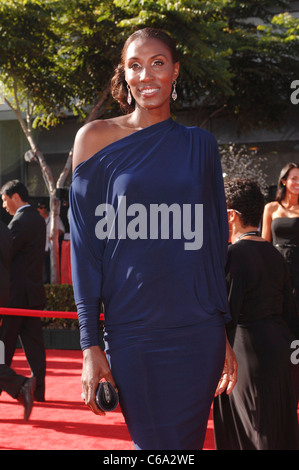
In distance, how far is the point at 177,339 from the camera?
6.10 feet

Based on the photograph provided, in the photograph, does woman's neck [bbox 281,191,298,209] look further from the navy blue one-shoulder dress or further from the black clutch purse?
the black clutch purse

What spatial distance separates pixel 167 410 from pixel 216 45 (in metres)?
12.8

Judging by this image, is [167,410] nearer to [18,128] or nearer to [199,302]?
[199,302]

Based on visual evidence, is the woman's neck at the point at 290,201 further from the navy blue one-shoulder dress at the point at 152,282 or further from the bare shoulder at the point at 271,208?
the navy blue one-shoulder dress at the point at 152,282

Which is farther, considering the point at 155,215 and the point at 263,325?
the point at 263,325

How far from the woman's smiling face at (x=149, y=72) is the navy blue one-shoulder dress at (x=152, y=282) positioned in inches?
6.1

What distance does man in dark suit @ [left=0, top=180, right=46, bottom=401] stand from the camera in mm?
6512

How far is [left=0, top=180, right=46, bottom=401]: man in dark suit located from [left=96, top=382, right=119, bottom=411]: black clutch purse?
15.7ft

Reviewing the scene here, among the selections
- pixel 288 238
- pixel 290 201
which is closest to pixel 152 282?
pixel 288 238

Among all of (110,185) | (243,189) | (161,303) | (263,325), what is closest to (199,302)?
(161,303)

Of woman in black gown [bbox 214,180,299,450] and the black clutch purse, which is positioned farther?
woman in black gown [bbox 214,180,299,450]

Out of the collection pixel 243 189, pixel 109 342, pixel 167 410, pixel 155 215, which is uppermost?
pixel 243 189

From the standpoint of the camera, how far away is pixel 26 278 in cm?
669

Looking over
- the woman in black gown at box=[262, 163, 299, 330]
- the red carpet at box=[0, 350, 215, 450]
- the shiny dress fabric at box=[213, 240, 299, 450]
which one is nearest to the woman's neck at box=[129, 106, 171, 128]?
the shiny dress fabric at box=[213, 240, 299, 450]
